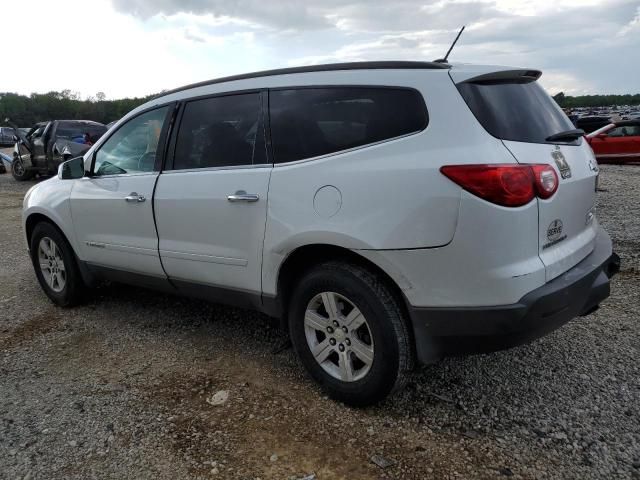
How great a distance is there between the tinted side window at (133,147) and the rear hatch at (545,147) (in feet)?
7.26

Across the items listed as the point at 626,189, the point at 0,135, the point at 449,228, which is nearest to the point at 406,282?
the point at 449,228

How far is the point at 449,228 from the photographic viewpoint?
7.77 feet

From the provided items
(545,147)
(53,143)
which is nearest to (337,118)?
(545,147)

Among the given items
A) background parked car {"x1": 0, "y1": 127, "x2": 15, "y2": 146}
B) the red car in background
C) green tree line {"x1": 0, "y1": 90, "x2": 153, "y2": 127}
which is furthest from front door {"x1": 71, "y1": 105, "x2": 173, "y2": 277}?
green tree line {"x1": 0, "y1": 90, "x2": 153, "y2": 127}

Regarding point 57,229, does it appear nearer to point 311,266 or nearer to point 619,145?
point 311,266

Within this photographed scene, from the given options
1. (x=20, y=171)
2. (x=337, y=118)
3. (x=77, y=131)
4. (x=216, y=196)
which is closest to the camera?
(x=337, y=118)

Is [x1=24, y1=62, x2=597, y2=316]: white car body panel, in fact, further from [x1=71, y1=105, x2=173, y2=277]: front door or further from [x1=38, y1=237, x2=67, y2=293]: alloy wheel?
[x1=38, y1=237, x2=67, y2=293]: alloy wheel

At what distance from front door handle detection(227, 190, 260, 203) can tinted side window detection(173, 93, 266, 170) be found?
207mm

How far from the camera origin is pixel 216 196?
323 centimetres

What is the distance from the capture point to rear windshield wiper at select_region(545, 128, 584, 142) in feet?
8.93

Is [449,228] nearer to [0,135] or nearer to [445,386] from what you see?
[445,386]

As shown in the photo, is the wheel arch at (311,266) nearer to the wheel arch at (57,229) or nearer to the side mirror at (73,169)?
the wheel arch at (57,229)

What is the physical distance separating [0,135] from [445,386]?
132ft

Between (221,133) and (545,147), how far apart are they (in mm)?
1918
